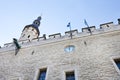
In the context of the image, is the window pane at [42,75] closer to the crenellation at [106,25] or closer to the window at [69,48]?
the window at [69,48]

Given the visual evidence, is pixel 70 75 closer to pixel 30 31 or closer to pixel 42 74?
pixel 42 74

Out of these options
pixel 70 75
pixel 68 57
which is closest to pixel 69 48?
pixel 68 57

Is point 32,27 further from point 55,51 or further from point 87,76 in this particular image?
point 87,76

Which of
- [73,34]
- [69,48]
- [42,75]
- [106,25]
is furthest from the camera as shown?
[73,34]

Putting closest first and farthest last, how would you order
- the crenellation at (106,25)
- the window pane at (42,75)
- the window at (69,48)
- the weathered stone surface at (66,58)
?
1. the weathered stone surface at (66,58)
2. the window pane at (42,75)
3. the window at (69,48)
4. the crenellation at (106,25)

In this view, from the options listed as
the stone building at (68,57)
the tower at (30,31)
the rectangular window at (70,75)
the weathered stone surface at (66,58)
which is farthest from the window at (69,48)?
the tower at (30,31)

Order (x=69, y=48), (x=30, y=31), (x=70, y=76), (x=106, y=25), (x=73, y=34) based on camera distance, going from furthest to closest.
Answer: (x=30, y=31) → (x=73, y=34) → (x=106, y=25) → (x=69, y=48) → (x=70, y=76)

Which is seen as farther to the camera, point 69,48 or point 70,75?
point 69,48

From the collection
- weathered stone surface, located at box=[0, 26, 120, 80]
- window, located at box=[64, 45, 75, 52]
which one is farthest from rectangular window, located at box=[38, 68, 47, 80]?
window, located at box=[64, 45, 75, 52]

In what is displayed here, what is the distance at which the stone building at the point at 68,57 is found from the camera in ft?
22.9

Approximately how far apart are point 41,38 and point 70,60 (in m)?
3.26

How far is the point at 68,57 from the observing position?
8102mm

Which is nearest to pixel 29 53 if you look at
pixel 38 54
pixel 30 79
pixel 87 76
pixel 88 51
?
pixel 38 54

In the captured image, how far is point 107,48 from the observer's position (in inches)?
309
